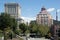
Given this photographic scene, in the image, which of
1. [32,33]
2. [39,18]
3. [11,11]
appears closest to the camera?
[32,33]

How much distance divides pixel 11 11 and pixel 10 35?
335 feet

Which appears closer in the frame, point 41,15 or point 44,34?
point 44,34

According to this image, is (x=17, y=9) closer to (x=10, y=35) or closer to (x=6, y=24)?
(x=6, y=24)

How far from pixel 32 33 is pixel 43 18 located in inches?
2575

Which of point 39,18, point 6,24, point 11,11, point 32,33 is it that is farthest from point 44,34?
point 11,11

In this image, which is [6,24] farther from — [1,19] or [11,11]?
[11,11]

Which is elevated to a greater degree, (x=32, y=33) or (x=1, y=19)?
(x=1, y=19)

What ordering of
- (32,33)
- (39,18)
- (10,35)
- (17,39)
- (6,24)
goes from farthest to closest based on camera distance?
(39,18), (32,33), (6,24), (10,35), (17,39)

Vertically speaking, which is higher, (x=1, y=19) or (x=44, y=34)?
(x=1, y=19)

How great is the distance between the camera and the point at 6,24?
207ft

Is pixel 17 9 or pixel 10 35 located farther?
pixel 17 9

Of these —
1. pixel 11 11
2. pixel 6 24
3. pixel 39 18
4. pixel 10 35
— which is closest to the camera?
pixel 10 35

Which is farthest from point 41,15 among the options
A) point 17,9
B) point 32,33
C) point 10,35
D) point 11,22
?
point 10,35

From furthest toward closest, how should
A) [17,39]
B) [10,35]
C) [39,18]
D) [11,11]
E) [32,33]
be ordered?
[11,11] → [39,18] → [32,33] → [10,35] → [17,39]
